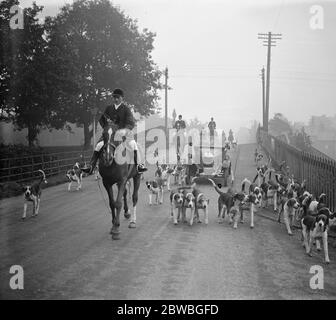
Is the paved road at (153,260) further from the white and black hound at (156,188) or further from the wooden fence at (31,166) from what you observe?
the wooden fence at (31,166)

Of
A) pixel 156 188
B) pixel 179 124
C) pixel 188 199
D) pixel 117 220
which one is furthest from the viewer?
pixel 179 124

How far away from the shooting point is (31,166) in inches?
926

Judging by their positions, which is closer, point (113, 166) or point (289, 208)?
point (113, 166)

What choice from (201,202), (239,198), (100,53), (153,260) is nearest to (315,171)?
(239,198)

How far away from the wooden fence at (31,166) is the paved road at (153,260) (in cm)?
750

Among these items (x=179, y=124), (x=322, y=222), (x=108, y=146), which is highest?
(x=179, y=124)

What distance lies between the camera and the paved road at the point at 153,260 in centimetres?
698

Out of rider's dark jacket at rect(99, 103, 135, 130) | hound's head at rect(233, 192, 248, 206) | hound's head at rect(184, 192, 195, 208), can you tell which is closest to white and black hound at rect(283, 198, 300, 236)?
hound's head at rect(233, 192, 248, 206)

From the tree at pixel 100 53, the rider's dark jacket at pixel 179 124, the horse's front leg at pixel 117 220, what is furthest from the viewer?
the tree at pixel 100 53

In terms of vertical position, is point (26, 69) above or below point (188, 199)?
above

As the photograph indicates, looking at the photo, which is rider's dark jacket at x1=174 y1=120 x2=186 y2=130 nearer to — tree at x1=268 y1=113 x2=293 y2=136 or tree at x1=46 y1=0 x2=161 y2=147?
tree at x1=46 y1=0 x2=161 y2=147

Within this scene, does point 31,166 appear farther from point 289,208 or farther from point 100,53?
point 100,53

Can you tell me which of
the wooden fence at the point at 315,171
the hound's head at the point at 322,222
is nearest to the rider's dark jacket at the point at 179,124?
the wooden fence at the point at 315,171

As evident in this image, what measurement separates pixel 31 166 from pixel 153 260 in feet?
54.1
